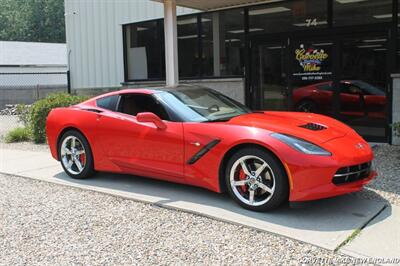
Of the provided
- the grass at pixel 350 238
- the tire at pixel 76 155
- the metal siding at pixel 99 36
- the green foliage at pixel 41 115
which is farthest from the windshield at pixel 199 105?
the metal siding at pixel 99 36

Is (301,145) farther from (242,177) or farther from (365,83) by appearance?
(365,83)

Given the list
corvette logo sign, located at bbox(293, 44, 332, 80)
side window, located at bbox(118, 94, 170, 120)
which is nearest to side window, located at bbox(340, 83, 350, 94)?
corvette logo sign, located at bbox(293, 44, 332, 80)

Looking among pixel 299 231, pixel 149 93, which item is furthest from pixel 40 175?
pixel 299 231

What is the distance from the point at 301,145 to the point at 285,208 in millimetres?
770

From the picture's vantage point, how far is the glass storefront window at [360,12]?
9.40 m

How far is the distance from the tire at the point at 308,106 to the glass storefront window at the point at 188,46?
3.11 metres

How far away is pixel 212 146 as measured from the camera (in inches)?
210

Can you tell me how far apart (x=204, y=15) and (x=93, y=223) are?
8.44 m

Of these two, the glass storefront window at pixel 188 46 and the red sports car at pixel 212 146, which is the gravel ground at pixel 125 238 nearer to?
the red sports car at pixel 212 146

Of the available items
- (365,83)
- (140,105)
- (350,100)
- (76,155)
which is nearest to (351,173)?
(140,105)

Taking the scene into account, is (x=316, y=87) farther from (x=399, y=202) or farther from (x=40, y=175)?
(x=40, y=175)

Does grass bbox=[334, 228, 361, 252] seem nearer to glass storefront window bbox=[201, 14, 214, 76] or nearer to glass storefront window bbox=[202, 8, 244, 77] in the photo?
glass storefront window bbox=[202, 8, 244, 77]

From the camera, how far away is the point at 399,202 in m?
5.38

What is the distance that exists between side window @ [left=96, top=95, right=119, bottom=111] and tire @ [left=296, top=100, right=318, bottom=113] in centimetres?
530
